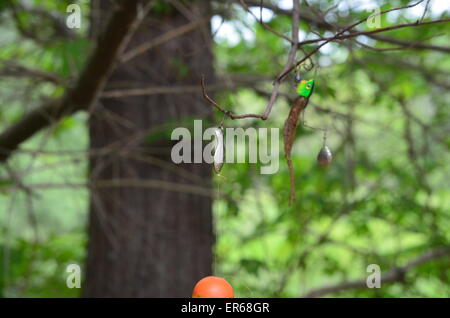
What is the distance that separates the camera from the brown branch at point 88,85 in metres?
2.09

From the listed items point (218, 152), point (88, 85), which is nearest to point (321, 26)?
point (88, 85)

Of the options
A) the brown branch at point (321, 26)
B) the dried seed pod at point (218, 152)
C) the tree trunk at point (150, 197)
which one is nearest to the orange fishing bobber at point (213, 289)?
the dried seed pod at point (218, 152)

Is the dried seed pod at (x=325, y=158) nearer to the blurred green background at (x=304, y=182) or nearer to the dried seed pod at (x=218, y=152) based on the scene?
the dried seed pod at (x=218, y=152)

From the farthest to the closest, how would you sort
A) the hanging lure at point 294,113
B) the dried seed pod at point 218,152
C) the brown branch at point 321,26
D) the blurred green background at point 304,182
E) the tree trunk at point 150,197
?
the tree trunk at point 150,197
the blurred green background at point 304,182
the brown branch at point 321,26
the hanging lure at point 294,113
the dried seed pod at point 218,152

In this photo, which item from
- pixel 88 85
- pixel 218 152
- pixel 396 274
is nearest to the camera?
pixel 218 152

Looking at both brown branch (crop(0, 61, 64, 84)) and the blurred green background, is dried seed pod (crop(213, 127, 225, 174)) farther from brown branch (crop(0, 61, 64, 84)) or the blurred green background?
brown branch (crop(0, 61, 64, 84))

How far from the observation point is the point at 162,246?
3.02 meters

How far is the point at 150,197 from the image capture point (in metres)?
3.08

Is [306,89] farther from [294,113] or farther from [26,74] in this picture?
[26,74]

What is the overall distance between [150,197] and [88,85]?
80 centimetres

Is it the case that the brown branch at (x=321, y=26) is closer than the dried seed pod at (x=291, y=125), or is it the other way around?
the dried seed pod at (x=291, y=125)

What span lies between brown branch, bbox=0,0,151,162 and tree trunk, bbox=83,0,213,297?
247mm

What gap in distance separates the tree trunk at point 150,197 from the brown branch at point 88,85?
25cm
